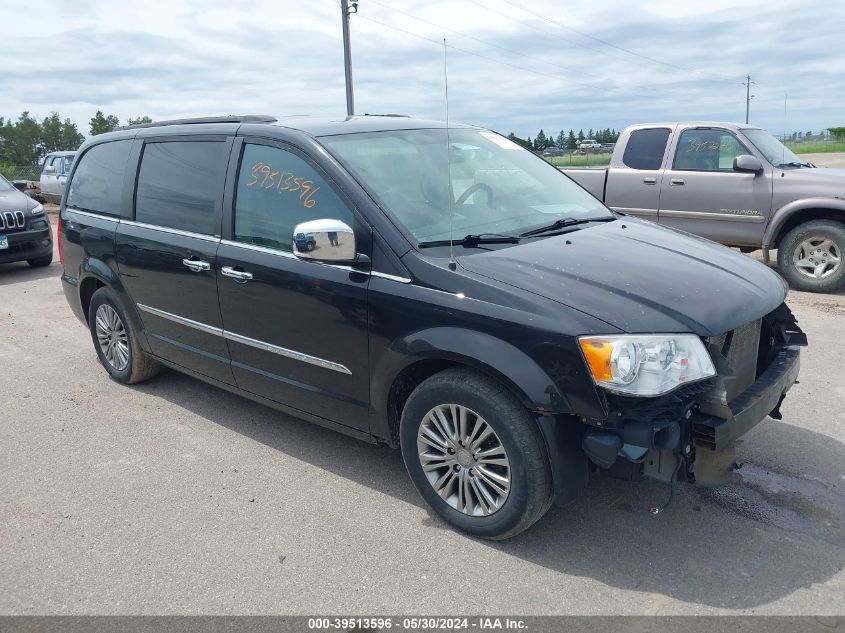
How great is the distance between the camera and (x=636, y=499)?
11.7ft

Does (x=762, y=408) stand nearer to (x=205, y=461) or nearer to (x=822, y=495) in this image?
(x=822, y=495)

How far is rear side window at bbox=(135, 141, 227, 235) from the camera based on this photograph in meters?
4.21

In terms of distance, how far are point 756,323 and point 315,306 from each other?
208cm

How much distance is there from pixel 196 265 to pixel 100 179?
66.1 inches

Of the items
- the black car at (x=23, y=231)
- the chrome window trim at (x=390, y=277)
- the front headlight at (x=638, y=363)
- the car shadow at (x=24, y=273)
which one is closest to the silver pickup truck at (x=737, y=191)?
the chrome window trim at (x=390, y=277)

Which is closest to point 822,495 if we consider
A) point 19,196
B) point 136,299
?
point 136,299

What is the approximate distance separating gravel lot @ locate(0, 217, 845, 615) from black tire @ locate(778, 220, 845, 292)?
3.57 m

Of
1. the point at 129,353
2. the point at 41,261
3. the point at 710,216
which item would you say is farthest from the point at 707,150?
the point at 41,261

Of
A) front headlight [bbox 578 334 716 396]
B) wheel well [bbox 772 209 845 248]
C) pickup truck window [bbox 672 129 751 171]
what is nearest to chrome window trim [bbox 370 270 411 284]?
front headlight [bbox 578 334 716 396]

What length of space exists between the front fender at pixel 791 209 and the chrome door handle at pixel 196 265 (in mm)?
6545

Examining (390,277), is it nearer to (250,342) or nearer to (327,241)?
(327,241)

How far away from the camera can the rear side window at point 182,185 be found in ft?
13.8

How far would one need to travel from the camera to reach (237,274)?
396 centimetres

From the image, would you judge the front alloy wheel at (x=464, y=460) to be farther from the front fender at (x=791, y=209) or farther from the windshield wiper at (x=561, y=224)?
the front fender at (x=791, y=209)
